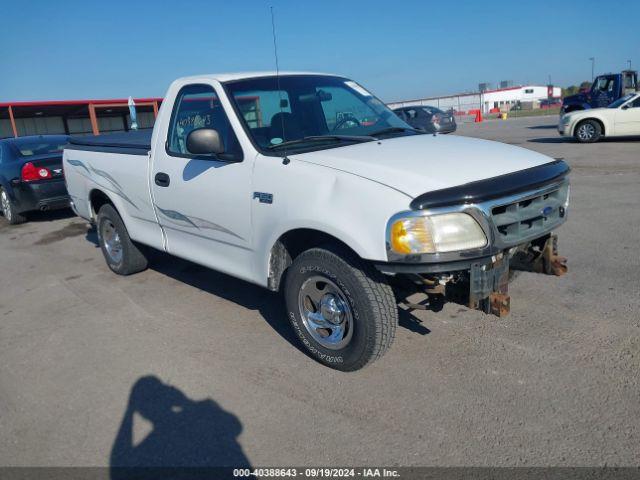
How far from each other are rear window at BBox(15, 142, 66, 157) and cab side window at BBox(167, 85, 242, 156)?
6.37m

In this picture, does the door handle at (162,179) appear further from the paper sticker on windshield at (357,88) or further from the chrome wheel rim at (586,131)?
the chrome wheel rim at (586,131)

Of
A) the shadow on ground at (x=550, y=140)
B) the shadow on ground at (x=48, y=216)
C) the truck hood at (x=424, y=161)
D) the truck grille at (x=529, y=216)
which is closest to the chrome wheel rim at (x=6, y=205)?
the shadow on ground at (x=48, y=216)

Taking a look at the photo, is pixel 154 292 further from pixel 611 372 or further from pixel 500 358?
pixel 611 372

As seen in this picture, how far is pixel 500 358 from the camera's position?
3.60m

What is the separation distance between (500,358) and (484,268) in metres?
0.94

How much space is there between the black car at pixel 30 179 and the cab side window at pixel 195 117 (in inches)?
227

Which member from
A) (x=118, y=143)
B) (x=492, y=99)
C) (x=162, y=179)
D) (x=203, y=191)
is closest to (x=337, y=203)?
(x=203, y=191)

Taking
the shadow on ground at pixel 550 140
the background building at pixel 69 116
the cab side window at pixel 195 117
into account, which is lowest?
the shadow on ground at pixel 550 140

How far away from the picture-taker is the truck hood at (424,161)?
3.03m

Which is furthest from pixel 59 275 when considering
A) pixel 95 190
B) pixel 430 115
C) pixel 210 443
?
pixel 430 115

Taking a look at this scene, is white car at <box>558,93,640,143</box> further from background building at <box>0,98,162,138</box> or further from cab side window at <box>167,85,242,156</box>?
background building at <box>0,98,162,138</box>

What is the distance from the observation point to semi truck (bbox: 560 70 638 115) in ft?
70.9

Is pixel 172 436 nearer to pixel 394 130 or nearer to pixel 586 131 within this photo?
pixel 394 130

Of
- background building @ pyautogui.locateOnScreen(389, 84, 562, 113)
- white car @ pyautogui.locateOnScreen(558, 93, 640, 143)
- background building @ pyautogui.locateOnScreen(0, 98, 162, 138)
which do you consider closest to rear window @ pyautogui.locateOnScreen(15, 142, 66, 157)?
white car @ pyautogui.locateOnScreen(558, 93, 640, 143)
